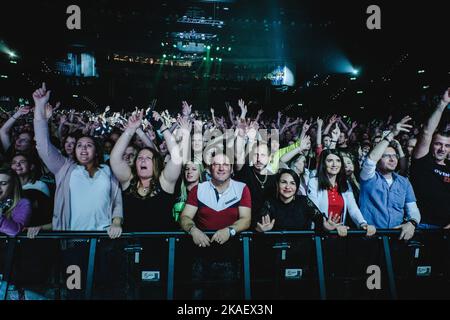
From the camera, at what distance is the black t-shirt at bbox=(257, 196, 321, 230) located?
3.24 metres

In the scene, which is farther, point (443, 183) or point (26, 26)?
point (26, 26)

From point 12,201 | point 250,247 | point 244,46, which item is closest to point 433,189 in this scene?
point 250,247

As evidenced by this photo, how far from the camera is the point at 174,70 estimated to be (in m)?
27.4

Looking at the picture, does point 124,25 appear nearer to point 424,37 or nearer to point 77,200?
point 424,37

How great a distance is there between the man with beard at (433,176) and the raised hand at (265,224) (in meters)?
1.84

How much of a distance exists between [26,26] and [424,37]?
42.1ft

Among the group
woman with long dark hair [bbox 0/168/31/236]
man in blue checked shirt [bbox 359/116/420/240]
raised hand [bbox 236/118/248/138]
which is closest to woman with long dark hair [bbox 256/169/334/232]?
man in blue checked shirt [bbox 359/116/420/240]

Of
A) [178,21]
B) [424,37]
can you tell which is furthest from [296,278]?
[178,21]

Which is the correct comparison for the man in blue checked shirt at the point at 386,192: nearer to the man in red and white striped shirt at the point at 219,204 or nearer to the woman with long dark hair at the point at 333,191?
the woman with long dark hair at the point at 333,191

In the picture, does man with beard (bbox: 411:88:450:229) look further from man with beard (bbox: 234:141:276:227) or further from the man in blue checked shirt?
man with beard (bbox: 234:141:276:227)

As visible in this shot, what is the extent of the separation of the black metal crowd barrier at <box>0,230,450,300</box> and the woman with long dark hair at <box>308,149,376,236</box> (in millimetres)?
349

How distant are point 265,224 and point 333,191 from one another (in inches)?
37.6

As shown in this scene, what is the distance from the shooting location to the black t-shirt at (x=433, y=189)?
3.70 m
